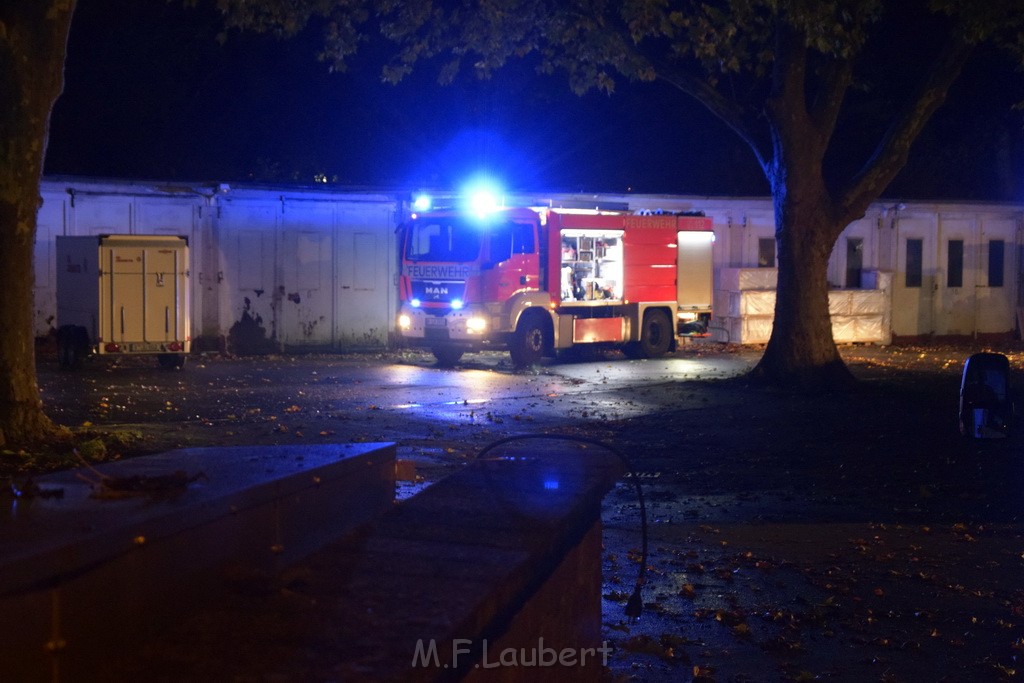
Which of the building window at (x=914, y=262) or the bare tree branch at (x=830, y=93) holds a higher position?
→ the bare tree branch at (x=830, y=93)

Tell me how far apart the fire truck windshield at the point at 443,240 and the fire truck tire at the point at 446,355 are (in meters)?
1.82

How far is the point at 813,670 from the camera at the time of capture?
19.6 feet

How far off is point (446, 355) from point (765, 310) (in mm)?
9293

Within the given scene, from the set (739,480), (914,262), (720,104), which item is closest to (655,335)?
(720,104)

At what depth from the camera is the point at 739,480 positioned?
1105 cm

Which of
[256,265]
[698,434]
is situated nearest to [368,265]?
[256,265]

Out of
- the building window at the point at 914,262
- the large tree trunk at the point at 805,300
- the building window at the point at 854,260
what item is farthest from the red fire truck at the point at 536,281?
the building window at the point at 914,262

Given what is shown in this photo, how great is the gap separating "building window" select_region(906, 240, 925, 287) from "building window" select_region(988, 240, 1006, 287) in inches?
84.8

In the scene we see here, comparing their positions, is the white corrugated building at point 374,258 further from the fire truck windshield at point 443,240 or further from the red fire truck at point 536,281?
the fire truck windshield at point 443,240

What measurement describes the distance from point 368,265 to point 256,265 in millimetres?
2589

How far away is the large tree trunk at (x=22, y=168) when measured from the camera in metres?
9.77
